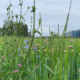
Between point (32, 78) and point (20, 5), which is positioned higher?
point (20, 5)

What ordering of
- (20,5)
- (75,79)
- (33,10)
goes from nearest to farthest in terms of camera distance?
(33,10), (20,5), (75,79)

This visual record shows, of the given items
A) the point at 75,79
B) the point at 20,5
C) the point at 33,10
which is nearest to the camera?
the point at 33,10

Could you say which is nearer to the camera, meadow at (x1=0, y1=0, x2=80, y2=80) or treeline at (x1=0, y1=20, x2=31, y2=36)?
meadow at (x1=0, y1=0, x2=80, y2=80)

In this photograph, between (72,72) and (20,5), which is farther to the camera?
(72,72)

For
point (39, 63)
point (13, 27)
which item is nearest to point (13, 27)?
point (13, 27)

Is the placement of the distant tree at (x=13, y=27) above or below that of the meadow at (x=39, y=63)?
above

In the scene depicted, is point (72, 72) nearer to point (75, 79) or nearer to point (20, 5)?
point (75, 79)

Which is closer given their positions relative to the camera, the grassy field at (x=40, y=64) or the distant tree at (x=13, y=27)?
the grassy field at (x=40, y=64)

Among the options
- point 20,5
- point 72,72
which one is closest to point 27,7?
point 20,5

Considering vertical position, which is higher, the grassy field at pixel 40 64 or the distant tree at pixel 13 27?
the distant tree at pixel 13 27

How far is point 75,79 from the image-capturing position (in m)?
1.15

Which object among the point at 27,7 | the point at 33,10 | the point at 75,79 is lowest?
the point at 75,79

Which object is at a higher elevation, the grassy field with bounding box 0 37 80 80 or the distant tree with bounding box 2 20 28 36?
the distant tree with bounding box 2 20 28 36

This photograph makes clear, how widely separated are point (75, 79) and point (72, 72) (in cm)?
7
